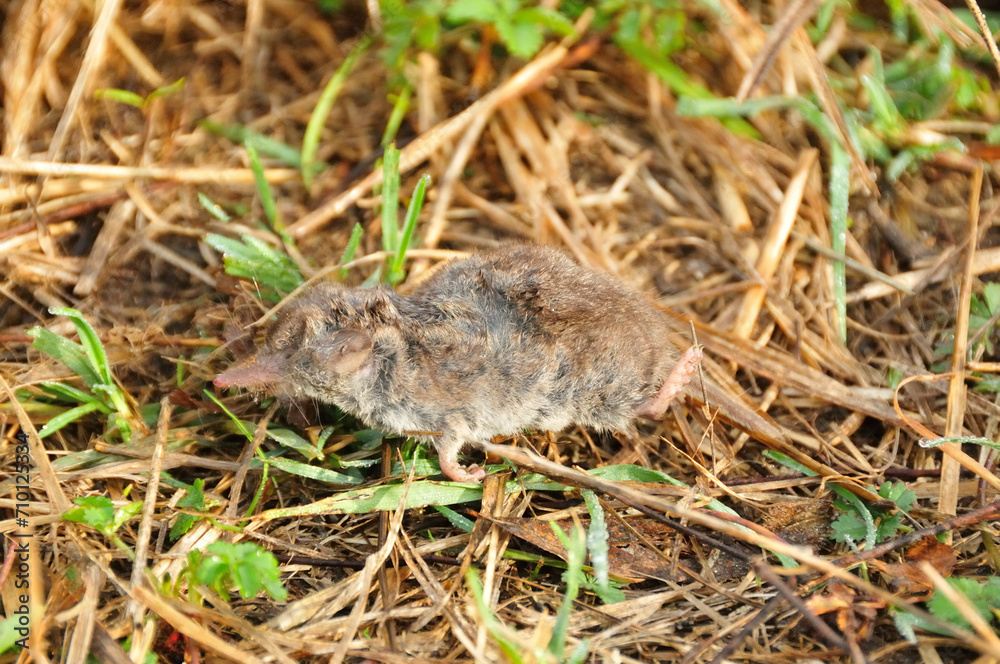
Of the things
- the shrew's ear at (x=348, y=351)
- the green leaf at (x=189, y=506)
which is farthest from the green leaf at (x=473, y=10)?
the green leaf at (x=189, y=506)

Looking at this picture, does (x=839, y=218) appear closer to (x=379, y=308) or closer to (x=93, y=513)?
(x=379, y=308)

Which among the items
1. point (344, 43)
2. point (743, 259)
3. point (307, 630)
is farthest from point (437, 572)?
point (344, 43)

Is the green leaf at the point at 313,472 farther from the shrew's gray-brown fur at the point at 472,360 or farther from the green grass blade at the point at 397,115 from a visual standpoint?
the green grass blade at the point at 397,115

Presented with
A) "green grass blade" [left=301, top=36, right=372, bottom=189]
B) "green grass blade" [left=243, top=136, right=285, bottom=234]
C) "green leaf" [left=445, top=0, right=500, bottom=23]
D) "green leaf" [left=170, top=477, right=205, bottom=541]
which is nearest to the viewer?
"green leaf" [left=170, top=477, right=205, bottom=541]

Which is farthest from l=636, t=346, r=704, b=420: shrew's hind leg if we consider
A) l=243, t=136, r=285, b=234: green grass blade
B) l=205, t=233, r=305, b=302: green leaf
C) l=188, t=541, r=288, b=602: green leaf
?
l=243, t=136, r=285, b=234: green grass blade

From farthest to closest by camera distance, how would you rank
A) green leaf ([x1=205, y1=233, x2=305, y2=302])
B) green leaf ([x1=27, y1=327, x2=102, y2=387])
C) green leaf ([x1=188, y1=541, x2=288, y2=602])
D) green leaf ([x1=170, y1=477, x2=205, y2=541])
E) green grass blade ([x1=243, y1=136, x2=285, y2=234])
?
green grass blade ([x1=243, y1=136, x2=285, y2=234]) < green leaf ([x1=205, y1=233, x2=305, y2=302]) < green leaf ([x1=27, y1=327, x2=102, y2=387]) < green leaf ([x1=170, y1=477, x2=205, y2=541]) < green leaf ([x1=188, y1=541, x2=288, y2=602])

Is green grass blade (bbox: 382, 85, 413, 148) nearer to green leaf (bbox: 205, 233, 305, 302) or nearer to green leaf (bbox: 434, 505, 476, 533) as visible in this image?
green leaf (bbox: 205, 233, 305, 302)

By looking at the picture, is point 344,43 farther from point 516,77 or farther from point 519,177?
point 519,177

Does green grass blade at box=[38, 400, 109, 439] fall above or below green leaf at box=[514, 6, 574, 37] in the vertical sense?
below

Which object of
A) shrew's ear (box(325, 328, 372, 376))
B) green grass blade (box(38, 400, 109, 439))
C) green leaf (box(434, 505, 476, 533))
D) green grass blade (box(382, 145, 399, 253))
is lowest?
green leaf (box(434, 505, 476, 533))
